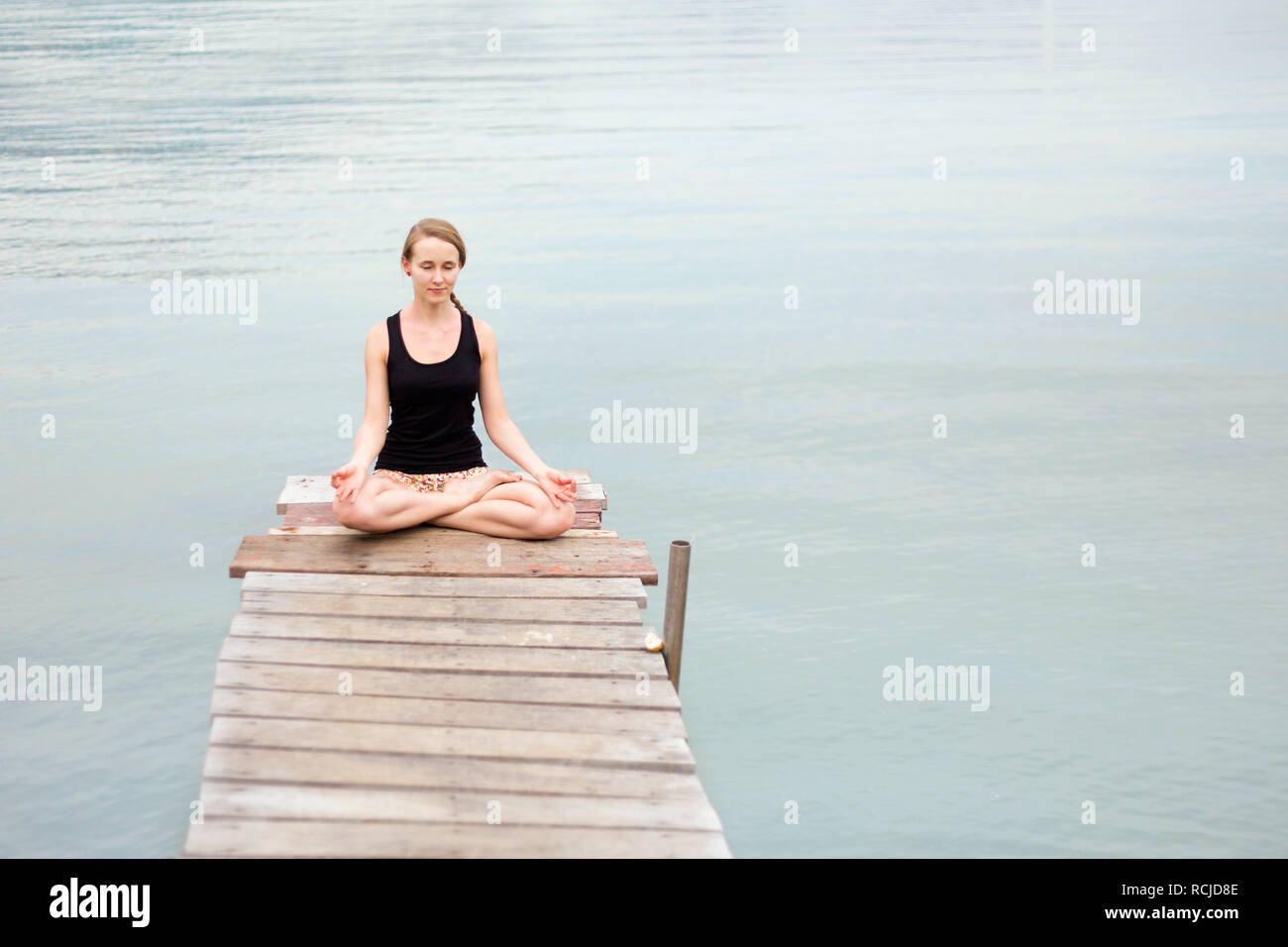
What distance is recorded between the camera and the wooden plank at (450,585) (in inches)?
283

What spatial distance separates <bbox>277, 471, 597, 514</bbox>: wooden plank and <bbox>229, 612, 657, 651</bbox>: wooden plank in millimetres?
1577

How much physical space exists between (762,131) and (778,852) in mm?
22586

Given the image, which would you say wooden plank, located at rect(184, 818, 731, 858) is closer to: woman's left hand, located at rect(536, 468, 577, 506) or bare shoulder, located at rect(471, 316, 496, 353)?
woman's left hand, located at rect(536, 468, 577, 506)

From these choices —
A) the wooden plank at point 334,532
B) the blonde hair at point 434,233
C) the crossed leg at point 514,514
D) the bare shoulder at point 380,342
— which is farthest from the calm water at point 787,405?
the blonde hair at point 434,233

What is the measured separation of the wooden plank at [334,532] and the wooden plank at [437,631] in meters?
1.05

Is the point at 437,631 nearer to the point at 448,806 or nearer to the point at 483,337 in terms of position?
the point at 448,806

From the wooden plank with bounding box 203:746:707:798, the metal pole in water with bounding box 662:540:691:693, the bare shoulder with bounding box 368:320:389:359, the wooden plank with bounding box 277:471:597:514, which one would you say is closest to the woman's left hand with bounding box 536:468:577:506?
the wooden plank with bounding box 277:471:597:514

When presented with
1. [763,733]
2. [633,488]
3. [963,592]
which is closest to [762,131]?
[633,488]

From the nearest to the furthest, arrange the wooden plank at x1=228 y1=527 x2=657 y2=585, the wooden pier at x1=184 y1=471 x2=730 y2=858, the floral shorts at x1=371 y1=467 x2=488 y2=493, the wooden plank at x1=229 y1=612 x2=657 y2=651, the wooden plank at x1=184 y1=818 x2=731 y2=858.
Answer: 1. the wooden plank at x1=184 y1=818 x2=731 y2=858
2. the wooden pier at x1=184 y1=471 x2=730 y2=858
3. the wooden plank at x1=229 y1=612 x2=657 y2=651
4. the wooden plank at x1=228 y1=527 x2=657 y2=585
5. the floral shorts at x1=371 y1=467 x2=488 y2=493

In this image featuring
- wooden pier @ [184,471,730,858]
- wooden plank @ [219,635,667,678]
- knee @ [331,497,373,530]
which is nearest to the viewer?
wooden pier @ [184,471,730,858]

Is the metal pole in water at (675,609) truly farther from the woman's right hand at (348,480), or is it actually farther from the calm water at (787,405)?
the woman's right hand at (348,480)

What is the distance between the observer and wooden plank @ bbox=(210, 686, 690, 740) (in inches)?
233

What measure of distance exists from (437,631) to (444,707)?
30.2 inches

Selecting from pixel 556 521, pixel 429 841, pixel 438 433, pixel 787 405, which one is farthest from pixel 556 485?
pixel 787 405
